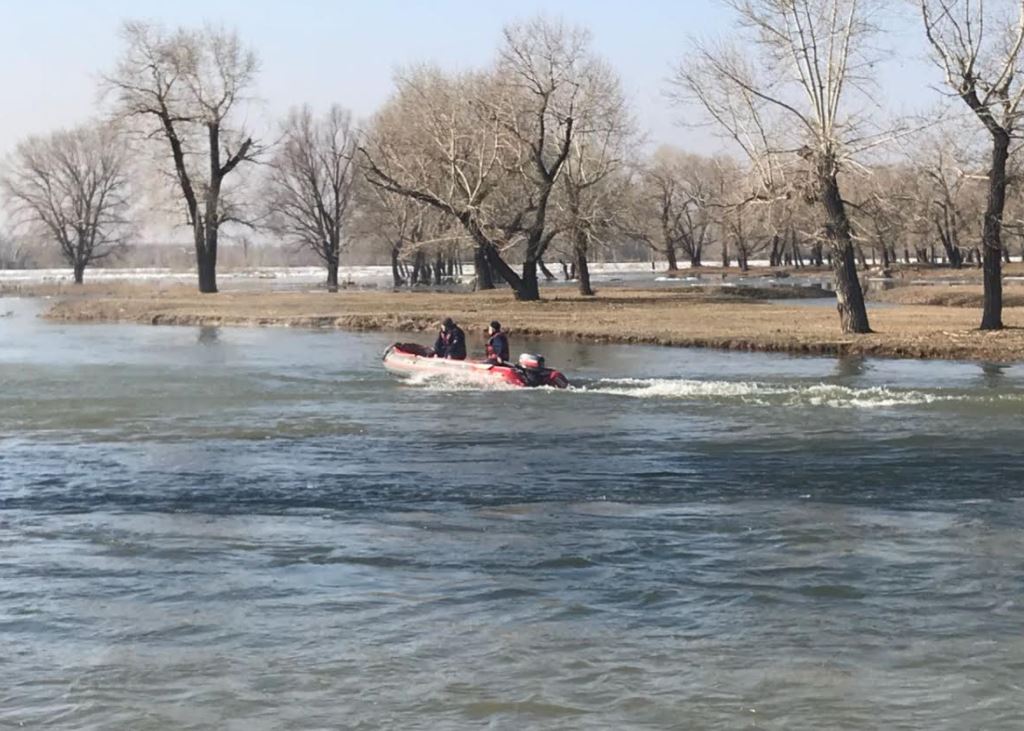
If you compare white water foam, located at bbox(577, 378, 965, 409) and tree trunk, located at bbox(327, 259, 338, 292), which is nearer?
white water foam, located at bbox(577, 378, 965, 409)

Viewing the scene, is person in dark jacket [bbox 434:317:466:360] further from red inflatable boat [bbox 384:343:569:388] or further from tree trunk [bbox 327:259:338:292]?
tree trunk [bbox 327:259:338:292]

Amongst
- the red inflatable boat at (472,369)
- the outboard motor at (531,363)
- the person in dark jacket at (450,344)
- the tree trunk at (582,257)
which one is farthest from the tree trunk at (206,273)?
the outboard motor at (531,363)

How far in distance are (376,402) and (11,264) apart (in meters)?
179

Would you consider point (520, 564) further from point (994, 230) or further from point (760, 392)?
point (994, 230)

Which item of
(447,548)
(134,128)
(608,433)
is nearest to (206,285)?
(134,128)

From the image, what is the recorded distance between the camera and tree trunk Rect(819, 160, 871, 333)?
3144 centimetres

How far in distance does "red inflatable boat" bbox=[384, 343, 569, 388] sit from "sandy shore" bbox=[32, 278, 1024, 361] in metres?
8.99

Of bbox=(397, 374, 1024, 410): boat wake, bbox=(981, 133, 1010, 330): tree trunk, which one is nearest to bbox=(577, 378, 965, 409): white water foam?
bbox=(397, 374, 1024, 410): boat wake

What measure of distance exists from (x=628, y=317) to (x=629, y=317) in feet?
0.11

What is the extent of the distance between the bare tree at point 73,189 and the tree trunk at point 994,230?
72.7 meters

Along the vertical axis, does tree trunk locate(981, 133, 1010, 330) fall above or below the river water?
above

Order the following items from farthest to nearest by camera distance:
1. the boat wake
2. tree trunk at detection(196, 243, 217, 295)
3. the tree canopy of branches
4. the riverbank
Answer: tree trunk at detection(196, 243, 217, 295) → the tree canopy of branches → the riverbank → the boat wake

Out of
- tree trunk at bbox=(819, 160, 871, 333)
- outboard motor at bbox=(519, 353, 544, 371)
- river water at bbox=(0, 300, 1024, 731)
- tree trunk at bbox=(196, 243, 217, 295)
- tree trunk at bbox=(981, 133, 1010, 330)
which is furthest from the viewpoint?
tree trunk at bbox=(196, 243, 217, 295)

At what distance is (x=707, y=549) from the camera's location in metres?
12.0
